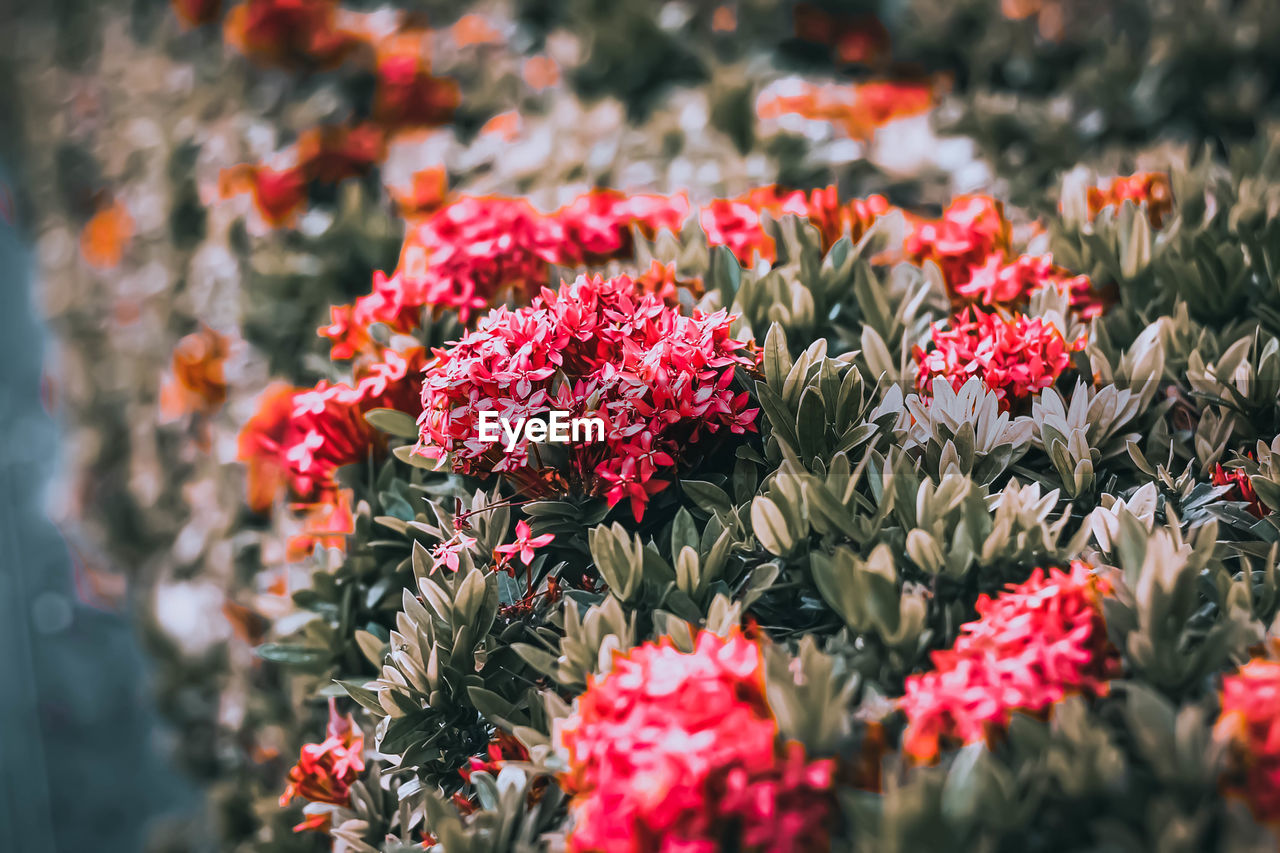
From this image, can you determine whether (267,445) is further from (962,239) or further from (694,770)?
(962,239)

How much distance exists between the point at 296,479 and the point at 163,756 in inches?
109

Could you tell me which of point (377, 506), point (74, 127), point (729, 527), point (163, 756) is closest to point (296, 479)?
point (377, 506)

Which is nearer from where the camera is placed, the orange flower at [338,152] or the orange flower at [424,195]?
the orange flower at [424,195]

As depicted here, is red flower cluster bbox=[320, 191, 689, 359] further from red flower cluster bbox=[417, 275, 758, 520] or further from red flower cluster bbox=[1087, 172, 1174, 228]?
red flower cluster bbox=[1087, 172, 1174, 228]

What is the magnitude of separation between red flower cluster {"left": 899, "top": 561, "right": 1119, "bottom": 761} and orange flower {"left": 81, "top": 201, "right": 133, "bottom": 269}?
4428 mm

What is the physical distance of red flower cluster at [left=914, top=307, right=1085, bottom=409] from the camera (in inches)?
72.9

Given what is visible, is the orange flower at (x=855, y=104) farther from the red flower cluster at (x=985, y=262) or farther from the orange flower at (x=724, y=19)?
the red flower cluster at (x=985, y=262)

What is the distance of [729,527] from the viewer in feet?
5.34

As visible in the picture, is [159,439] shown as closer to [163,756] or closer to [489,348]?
[163,756]

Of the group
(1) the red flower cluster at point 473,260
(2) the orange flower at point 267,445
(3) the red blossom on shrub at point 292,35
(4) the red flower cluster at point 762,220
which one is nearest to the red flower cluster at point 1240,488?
(4) the red flower cluster at point 762,220

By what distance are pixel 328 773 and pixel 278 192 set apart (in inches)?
88.2

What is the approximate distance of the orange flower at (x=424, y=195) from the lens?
313 centimetres

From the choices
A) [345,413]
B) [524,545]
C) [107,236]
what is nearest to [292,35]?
[107,236]

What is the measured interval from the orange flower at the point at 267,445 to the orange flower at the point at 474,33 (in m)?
1.85
